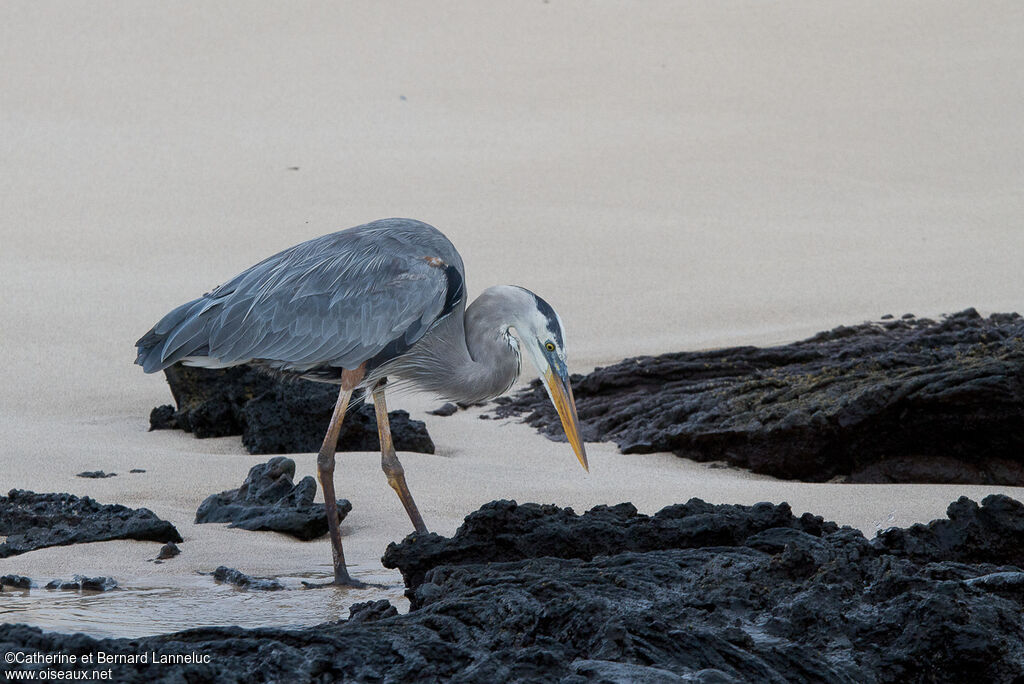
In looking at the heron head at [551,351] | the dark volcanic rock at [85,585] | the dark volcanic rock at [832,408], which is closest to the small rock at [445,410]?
the dark volcanic rock at [832,408]

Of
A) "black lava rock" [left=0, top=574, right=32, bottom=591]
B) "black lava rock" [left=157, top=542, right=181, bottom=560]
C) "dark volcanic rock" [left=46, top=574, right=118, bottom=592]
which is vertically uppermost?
"black lava rock" [left=157, top=542, right=181, bottom=560]

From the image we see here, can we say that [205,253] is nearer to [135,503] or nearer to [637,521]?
[135,503]

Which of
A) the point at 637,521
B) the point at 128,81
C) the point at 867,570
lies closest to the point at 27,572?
the point at 637,521

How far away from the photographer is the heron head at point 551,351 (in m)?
5.92

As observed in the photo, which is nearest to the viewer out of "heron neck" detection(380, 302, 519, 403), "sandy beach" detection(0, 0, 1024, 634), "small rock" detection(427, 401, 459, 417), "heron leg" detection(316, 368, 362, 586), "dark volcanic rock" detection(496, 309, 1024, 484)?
"heron leg" detection(316, 368, 362, 586)

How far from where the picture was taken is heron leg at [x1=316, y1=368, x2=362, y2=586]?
5469 mm

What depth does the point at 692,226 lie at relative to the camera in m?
19.7

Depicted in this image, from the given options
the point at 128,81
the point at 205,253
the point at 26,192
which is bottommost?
the point at 205,253

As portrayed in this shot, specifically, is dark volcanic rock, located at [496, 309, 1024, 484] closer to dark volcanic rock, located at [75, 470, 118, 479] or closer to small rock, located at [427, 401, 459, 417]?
small rock, located at [427, 401, 459, 417]

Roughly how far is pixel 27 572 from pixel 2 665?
8.31 feet

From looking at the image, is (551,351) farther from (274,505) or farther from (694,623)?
(694,623)

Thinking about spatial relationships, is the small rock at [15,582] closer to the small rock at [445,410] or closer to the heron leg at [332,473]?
the heron leg at [332,473]

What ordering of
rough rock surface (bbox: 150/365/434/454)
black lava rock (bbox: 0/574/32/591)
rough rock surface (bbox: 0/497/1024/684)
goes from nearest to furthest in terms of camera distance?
rough rock surface (bbox: 0/497/1024/684), black lava rock (bbox: 0/574/32/591), rough rock surface (bbox: 150/365/434/454)

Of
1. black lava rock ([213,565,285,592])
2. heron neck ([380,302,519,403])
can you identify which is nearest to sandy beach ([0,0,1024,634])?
black lava rock ([213,565,285,592])
